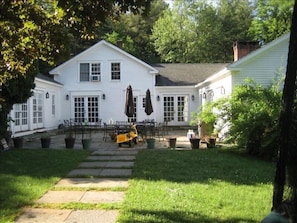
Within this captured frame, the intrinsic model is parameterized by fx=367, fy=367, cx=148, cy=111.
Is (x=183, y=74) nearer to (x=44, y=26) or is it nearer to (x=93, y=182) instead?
(x=93, y=182)

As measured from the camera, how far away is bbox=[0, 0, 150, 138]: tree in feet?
15.5

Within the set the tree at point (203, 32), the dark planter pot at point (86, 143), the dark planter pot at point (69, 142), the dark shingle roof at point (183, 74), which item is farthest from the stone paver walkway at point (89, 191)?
the tree at point (203, 32)

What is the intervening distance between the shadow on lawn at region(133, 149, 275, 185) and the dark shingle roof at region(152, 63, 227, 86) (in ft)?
47.8

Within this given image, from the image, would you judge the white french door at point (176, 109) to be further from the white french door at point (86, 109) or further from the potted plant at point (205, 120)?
the potted plant at point (205, 120)

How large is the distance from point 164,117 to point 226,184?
18.5m

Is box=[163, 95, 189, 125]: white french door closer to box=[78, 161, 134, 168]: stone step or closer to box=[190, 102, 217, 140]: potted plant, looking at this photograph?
box=[190, 102, 217, 140]: potted plant

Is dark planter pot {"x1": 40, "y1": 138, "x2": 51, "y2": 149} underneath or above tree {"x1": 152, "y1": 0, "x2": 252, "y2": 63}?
underneath

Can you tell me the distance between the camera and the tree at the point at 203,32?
4438 cm

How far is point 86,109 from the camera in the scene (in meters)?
25.8

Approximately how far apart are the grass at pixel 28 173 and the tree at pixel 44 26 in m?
2.21

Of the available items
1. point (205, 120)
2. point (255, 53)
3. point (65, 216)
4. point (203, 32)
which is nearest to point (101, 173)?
point (65, 216)

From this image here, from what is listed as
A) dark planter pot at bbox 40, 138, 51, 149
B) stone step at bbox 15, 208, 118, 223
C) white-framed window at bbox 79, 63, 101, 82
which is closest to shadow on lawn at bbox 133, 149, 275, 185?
stone step at bbox 15, 208, 118, 223

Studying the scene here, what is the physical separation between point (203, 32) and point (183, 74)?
1924cm

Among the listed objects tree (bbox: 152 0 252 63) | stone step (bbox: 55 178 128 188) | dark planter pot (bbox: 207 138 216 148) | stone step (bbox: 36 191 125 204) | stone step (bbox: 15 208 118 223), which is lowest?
stone step (bbox: 15 208 118 223)
